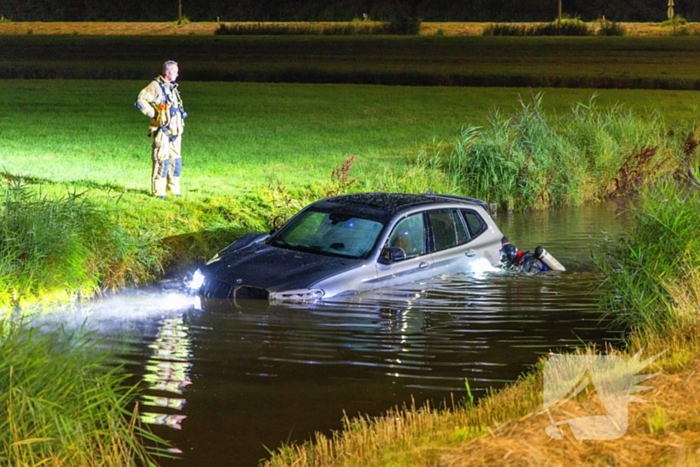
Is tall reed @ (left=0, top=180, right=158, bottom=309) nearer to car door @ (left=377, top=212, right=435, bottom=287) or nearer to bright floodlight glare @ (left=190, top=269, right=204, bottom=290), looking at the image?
bright floodlight glare @ (left=190, top=269, right=204, bottom=290)

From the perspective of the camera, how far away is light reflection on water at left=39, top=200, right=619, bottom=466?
8836 mm

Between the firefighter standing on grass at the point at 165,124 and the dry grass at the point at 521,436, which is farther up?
the firefighter standing on grass at the point at 165,124

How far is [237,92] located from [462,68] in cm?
1536

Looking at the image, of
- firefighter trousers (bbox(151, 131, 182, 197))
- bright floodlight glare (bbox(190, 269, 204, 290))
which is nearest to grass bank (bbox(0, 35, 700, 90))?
firefighter trousers (bbox(151, 131, 182, 197))

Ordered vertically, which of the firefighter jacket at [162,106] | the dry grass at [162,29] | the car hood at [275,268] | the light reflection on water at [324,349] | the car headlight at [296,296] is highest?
the dry grass at [162,29]

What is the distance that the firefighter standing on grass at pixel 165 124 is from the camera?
1656 cm

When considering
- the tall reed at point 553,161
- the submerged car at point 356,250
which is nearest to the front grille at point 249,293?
the submerged car at point 356,250

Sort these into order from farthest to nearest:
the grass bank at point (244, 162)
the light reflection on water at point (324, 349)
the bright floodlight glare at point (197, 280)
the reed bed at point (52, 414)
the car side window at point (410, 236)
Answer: the grass bank at point (244, 162)
the car side window at point (410, 236)
the bright floodlight glare at point (197, 280)
the light reflection on water at point (324, 349)
the reed bed at point (52, 414)

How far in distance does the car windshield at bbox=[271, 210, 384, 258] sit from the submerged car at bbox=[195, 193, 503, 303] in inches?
0.4

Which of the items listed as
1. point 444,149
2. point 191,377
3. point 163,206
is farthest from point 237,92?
point 191,377

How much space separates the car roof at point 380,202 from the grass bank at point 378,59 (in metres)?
33.6

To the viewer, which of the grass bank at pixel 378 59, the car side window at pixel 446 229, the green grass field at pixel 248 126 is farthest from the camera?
the grass bank at pixel 378 59

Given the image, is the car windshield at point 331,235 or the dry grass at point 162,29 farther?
the dry grass at point 162,29

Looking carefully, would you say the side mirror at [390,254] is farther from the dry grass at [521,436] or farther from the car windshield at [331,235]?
the dry grass at [521,436]
